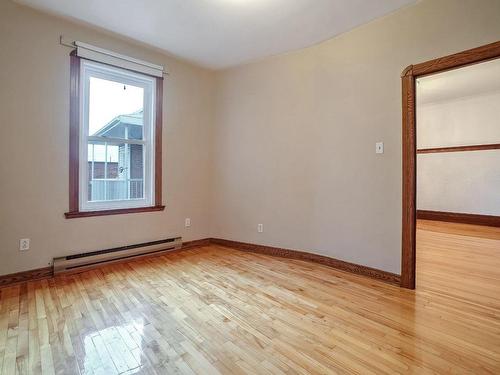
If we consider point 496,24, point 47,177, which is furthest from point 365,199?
point 47,177

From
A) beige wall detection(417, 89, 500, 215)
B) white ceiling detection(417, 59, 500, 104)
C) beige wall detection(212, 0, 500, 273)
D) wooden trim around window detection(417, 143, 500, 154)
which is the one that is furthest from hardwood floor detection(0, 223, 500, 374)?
wooden trim around window detection(417, 143, 500, 154)

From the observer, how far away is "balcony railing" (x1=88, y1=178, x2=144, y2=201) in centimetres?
288

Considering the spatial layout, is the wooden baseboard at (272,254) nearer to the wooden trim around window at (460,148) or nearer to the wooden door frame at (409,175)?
the wooden door frame at (409,175)

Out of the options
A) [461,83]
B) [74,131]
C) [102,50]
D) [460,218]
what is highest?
[461,83]

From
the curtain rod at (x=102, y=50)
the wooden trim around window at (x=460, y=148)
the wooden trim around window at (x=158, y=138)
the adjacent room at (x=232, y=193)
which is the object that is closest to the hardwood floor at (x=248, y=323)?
the adjacent room at (x=232, y=193)

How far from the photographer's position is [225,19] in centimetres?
251

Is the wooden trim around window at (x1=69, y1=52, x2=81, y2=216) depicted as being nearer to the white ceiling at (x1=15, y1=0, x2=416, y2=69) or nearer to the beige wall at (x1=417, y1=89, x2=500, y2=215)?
the white ceiling at (x1=15, y1=0, x2=416, y2=69)

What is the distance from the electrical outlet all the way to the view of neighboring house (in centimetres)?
67

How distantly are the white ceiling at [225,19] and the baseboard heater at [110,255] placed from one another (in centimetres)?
245

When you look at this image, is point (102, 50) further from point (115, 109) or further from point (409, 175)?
point (409, 175)

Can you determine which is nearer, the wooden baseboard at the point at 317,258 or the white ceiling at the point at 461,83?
the wooden baseboard at the point at 317,258

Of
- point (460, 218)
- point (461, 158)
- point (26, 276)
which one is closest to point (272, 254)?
point (26, 276)

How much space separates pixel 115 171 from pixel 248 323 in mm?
2379

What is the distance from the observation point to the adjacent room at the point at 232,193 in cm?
158
